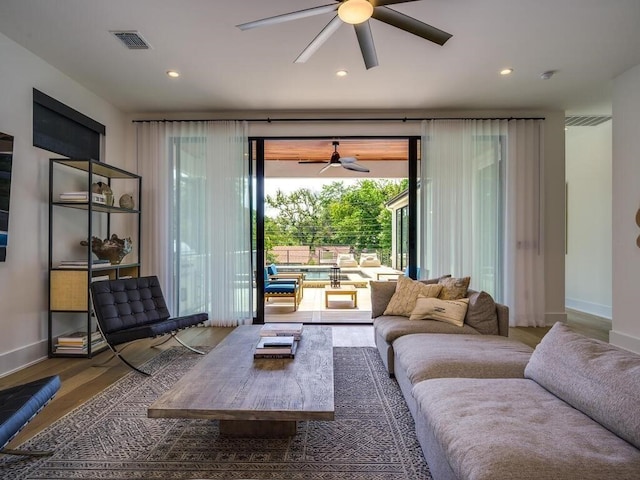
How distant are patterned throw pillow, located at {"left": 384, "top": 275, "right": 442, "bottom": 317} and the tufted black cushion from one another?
193cm

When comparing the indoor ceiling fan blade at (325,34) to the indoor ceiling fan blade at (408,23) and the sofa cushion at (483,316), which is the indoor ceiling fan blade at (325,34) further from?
the sofa cushion at (483,316)

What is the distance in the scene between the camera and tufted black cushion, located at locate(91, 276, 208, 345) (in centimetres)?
304

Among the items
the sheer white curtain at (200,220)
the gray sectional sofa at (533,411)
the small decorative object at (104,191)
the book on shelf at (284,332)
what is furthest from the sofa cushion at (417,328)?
the small decorative object at (104,191)

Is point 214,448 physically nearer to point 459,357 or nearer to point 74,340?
point 459,357

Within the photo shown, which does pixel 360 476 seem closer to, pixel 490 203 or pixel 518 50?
Answer: pixel 518 50

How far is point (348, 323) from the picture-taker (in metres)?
4.79

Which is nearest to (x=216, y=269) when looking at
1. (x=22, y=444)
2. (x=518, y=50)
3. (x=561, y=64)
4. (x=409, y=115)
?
(x=22, y=444)

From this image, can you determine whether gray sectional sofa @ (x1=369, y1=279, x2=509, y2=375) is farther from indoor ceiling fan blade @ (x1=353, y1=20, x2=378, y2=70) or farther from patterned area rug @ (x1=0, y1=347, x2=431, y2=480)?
indoor ceiling fan blade @ (x1=353, y1=20, x2=378, y2=70)

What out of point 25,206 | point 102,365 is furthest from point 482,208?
point 25,206

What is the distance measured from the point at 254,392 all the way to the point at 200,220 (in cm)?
333

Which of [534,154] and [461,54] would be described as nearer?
[461,54]

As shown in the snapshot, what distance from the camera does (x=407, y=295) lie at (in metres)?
3.30

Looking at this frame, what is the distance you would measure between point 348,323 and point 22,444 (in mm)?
3511

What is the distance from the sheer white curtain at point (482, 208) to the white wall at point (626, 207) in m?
0.86
